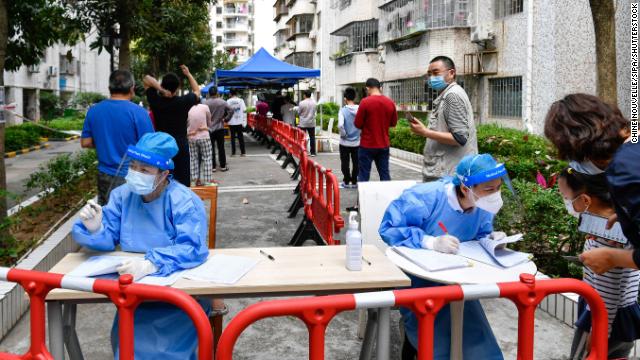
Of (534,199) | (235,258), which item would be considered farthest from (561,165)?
(235,258)

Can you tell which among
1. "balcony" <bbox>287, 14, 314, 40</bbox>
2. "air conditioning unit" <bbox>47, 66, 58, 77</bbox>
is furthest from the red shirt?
"balcony" <bbox>287, 14, 314, 40</bbox>

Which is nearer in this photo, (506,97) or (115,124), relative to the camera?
(115,124)

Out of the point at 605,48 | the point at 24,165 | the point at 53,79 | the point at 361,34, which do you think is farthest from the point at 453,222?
the point at 53,79

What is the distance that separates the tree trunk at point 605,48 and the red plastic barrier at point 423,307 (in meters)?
6.58

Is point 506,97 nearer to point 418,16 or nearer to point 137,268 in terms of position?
point 418,16

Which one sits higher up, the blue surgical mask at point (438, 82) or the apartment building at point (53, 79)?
the apartment building at point (53, 79)

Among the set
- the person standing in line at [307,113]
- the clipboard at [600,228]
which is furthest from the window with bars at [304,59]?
the clipboard at [600,228]

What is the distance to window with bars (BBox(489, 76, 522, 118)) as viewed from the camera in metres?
16.8

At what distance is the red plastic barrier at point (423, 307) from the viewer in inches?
82.5

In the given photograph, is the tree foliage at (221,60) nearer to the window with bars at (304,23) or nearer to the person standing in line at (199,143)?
the window with bars at (304,23)

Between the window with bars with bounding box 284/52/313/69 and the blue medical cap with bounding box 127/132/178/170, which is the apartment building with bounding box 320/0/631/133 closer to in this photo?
the blue medical cap with bounding box 127/132/178/170

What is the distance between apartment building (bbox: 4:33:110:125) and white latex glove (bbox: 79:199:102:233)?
21667 millimetres

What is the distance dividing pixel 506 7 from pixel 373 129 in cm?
1096

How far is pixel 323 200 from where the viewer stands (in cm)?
598
